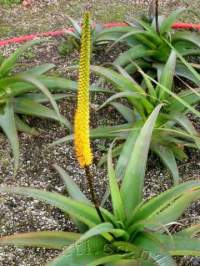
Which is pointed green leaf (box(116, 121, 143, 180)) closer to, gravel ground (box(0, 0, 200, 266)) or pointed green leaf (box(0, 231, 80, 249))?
gravel ground (box(0, 0, 200, 266))

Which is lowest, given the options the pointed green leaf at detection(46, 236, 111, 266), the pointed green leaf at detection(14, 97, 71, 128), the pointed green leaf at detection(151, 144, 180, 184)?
the pointed green leaf at detection(46, 236, 111, 266)

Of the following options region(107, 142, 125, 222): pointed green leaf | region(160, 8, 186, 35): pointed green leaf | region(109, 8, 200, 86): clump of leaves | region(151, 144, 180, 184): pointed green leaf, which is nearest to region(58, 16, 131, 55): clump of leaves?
region(109, 8, 200, 86): clump of leaves

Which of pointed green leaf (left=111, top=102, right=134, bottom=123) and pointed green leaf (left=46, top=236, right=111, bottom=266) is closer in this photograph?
pointed green leaf (left=46, top=236, right=111, bottom=266)

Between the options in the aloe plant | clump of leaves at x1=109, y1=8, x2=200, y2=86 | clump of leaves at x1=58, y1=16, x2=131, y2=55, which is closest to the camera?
the aloe plant

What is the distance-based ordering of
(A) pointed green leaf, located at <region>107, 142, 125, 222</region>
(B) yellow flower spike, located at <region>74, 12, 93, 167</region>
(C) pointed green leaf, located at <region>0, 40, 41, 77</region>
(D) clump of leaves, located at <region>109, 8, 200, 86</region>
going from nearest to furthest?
(B) yellow flower spike, located at <region>74, 12, 93, 167</region> < (A) pointed green leaf, located at <region>107, 142, 125, 222</region> < (C) pointed green leaf, located at <region>0, 40, 41, 77</region> < (D) clump of leaves, located at <region>109, 8, 200, 86</region>

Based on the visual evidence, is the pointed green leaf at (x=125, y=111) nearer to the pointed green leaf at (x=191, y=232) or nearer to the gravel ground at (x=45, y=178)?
the gravel ground at (x=45, y=178)

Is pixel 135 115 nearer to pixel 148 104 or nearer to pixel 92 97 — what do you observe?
pixel 148 104
